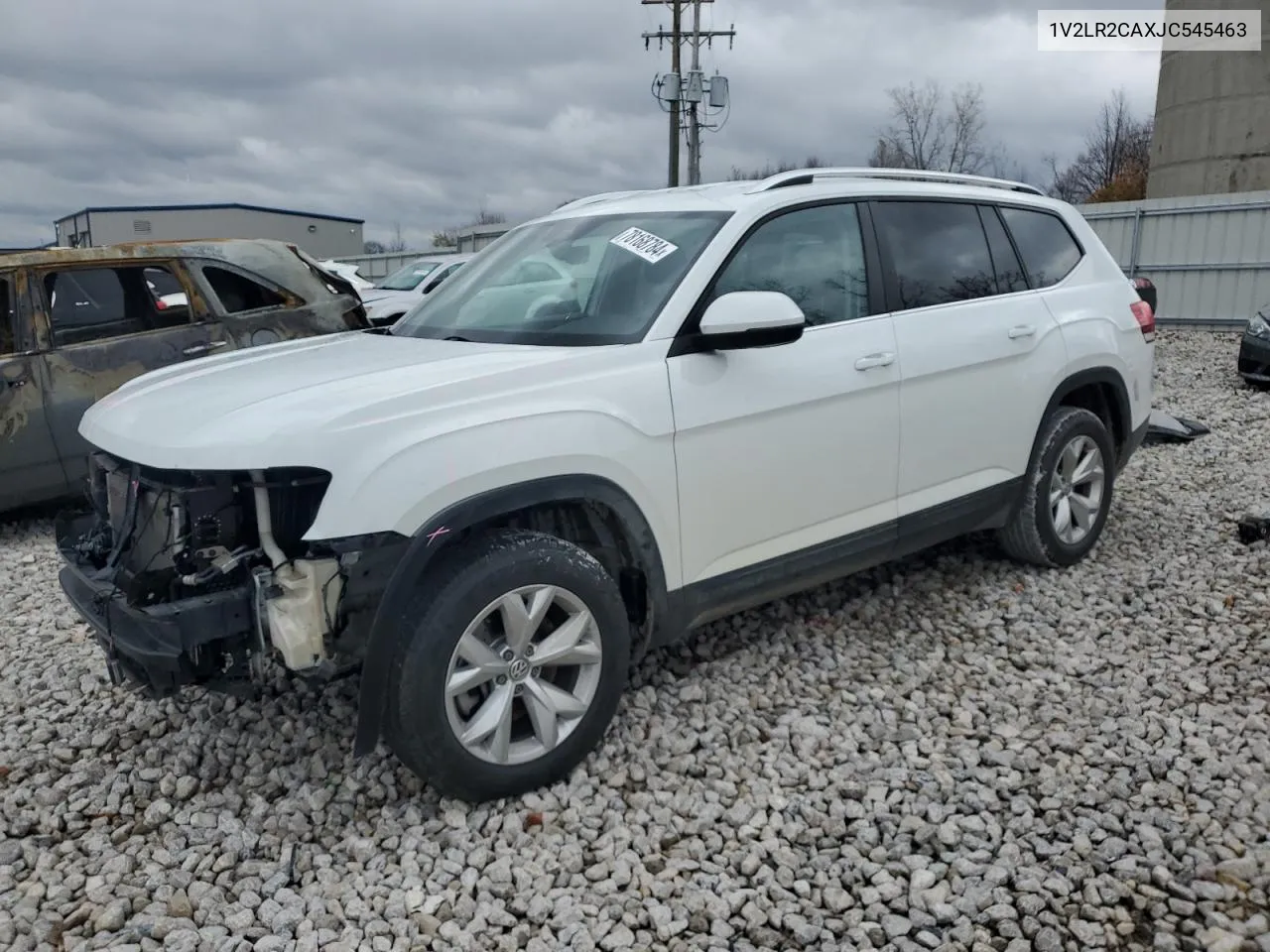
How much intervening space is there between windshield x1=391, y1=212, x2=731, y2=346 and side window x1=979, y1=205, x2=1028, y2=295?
157cm

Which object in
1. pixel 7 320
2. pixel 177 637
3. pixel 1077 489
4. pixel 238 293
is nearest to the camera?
pixel 177 637

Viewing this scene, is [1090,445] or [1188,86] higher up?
[1188,86]

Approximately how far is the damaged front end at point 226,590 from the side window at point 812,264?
1598 mm

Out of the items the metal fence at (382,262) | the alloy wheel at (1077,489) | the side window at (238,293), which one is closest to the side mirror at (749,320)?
the alloy wheel at (1077,489)

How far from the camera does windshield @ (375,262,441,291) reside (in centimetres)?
1470

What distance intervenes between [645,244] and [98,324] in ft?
13.6

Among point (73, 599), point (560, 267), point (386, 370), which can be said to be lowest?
point (73, 599)

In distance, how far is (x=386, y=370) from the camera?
9.75ft

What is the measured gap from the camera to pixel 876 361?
12.1ft

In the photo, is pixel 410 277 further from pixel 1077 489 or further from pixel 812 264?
pixel 812 264

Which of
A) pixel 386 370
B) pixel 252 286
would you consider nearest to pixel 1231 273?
pixel 252 286

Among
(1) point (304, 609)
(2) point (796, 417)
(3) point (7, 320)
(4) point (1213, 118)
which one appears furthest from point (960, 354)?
(4) point (1213, 118)

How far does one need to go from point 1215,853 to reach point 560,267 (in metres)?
2.81

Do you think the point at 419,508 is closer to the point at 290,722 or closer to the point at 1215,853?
the point at 290,722
